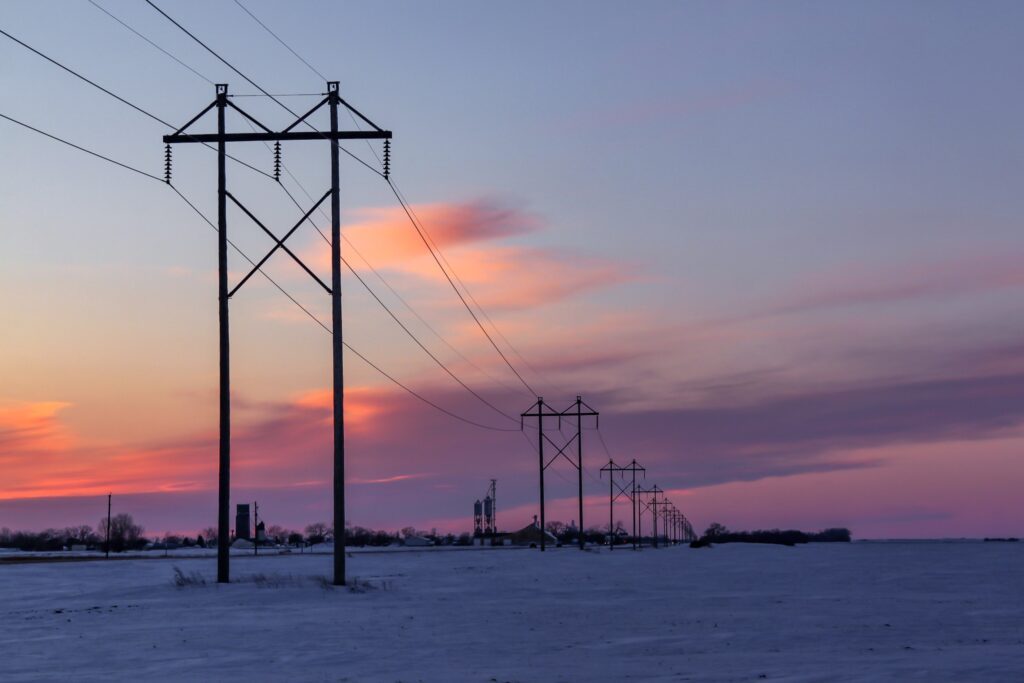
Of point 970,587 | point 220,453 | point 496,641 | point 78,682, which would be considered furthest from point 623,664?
point 970,587

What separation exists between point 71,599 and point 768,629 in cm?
2189

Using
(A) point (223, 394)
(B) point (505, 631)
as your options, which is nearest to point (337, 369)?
(A) point (223, 394)

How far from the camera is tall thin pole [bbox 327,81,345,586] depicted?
40906 millimetres

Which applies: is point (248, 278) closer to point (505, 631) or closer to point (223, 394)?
point (223, 394)

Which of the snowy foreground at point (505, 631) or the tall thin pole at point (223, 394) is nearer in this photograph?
the snowy foreground at point (505, 631)

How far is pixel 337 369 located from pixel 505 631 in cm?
1702

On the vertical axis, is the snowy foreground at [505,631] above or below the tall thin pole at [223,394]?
below

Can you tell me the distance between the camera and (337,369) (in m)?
41.6

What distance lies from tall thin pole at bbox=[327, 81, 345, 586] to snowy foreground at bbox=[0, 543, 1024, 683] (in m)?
1.58

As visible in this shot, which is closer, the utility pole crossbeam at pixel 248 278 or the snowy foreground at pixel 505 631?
the snowy foreground at pixel 505 631

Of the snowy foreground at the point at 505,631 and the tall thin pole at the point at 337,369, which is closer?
the snowy foreground at the point at 505,631

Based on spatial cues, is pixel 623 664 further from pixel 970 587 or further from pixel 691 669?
pixel 970 587

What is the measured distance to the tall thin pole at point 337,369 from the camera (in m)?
40.9

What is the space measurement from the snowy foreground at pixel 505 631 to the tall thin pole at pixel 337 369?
1.58 m
